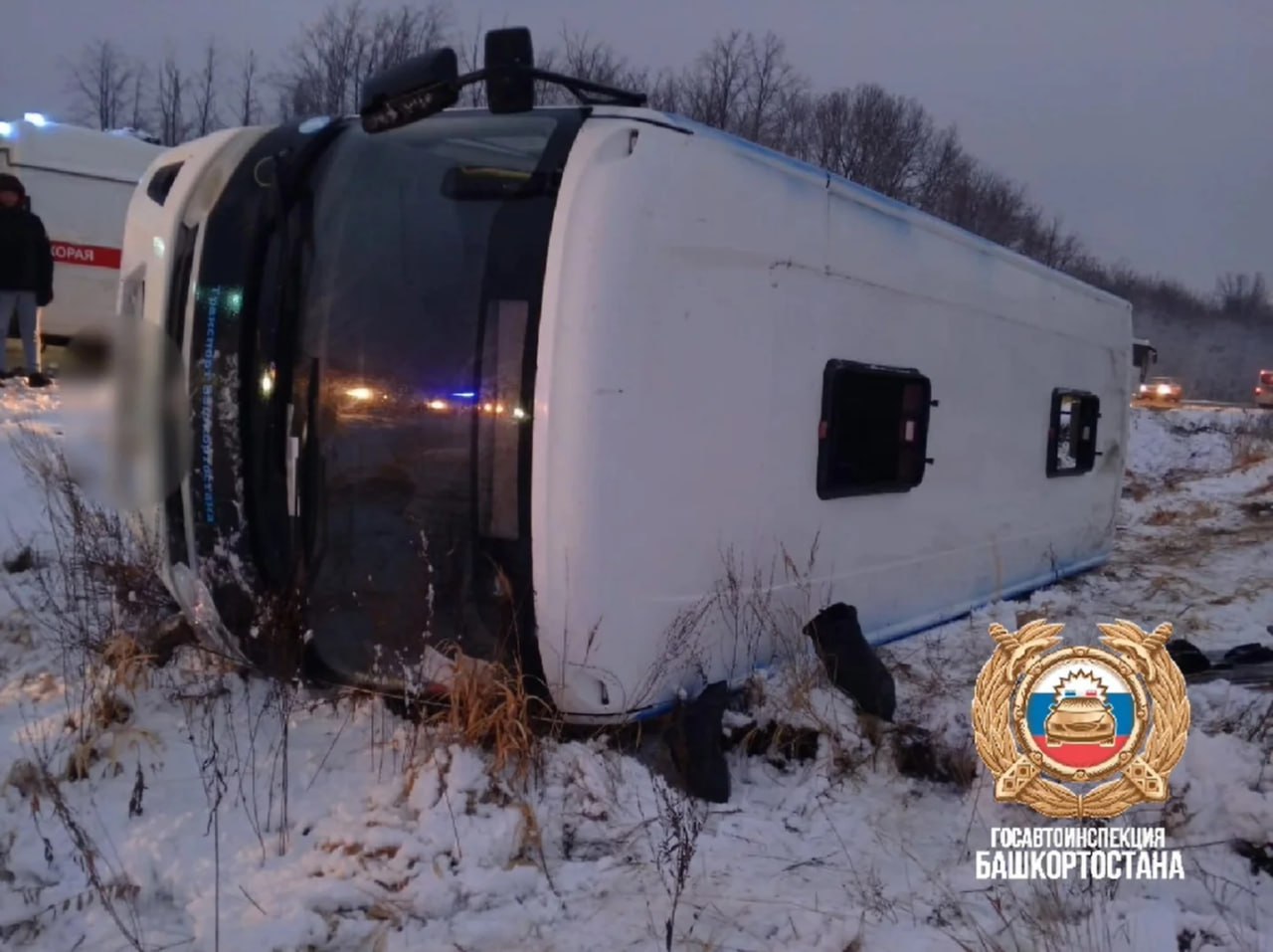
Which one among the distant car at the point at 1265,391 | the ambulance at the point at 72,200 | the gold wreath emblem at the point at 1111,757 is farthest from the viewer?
the distant car at the point at 1265,391

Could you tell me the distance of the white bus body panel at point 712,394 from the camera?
313cm

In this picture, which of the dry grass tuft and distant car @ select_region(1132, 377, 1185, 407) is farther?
distant car @ select_region(1132, 377, 1185, 407)

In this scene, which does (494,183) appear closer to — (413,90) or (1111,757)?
(413,90)

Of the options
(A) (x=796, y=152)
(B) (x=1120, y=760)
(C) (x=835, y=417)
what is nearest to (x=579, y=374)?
(C) (x=835, y=417)

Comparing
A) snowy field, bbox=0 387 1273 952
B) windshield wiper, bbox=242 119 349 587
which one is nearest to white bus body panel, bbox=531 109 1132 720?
snowy field, bbox=0 387 1273 952

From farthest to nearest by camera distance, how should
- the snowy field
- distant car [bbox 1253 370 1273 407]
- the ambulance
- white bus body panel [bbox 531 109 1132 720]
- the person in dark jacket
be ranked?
distant car [bbox 1253 370 1273 407], the ambulance, the person in dark jacket, white bus body panel [bbox 531 109 1132 720], the snowy field

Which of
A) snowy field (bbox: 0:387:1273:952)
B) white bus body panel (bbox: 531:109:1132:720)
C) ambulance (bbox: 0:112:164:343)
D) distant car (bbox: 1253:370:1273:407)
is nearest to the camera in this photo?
snowy field (bbox: 0:387:1273:952)

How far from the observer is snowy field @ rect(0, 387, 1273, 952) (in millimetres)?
2602

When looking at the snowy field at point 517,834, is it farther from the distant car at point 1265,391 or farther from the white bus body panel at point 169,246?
the distant car at point 1265,391

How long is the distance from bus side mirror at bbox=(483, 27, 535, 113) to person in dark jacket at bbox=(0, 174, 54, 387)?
618 cm

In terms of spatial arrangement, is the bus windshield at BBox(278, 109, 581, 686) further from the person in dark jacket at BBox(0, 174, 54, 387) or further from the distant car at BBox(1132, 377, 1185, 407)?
the distant car at BBox(1132, 377, 1185, 407)

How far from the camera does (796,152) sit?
28.8 metres

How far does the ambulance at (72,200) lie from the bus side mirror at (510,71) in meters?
8.80

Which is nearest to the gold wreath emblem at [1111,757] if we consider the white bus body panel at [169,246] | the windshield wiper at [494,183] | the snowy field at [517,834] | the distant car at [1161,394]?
the snowy field at [517,834]
